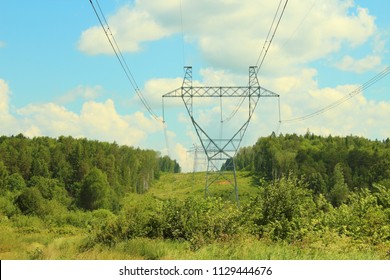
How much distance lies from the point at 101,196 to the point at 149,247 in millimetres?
94413

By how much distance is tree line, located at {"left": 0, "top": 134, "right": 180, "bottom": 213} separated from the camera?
110 metres

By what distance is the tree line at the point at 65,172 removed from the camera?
11012 centimetres

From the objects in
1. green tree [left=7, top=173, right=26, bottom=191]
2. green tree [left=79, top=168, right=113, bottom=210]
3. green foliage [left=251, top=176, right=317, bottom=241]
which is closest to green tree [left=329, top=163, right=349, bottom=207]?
green tree [left=79, top=168, right=113, bottom=210]

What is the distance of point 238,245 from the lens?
1628cm

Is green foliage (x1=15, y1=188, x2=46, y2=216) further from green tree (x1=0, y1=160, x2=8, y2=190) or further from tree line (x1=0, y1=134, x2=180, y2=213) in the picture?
green tree (x1=0, y1=160, x2=8, y2=190)

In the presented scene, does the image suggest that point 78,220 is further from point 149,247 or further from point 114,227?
point 149,247

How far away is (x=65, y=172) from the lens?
123 m

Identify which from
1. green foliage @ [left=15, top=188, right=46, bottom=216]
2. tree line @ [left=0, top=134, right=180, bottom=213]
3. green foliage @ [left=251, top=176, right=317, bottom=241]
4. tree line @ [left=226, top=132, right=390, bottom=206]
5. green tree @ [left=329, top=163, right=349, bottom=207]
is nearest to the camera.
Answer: green foliage @ [left=251, top=176, right=317, bottom=241]

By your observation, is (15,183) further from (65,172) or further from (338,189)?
(338,189)

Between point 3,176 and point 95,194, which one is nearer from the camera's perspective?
point 3,176

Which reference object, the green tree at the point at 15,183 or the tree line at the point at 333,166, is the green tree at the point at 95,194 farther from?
the tree line at the point at 333,166

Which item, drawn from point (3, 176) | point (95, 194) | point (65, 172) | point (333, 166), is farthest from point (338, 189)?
point (3, 176)
